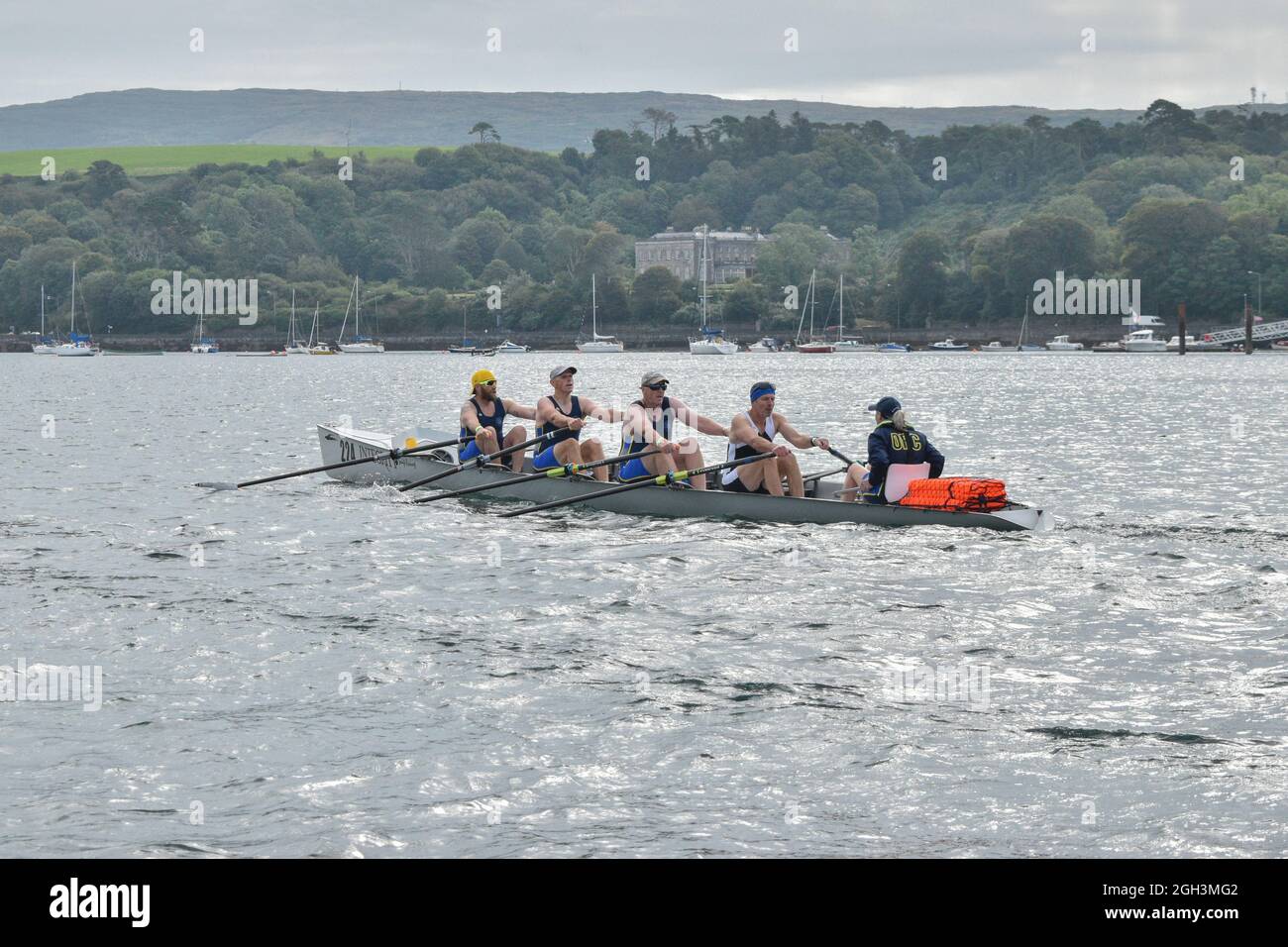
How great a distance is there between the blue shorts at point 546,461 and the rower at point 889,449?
509cm

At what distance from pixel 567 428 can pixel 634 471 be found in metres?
1.29

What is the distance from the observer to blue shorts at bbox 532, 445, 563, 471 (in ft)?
76.7

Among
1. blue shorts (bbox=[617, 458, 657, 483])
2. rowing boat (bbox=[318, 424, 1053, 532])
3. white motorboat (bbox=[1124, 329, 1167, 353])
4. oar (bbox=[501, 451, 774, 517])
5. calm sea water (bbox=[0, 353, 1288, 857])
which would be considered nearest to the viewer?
calm sea water (bbox=[0, 353, 1288, 857])

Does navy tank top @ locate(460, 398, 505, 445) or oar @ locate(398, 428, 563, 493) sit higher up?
navy tank top @ locate(460, 398, 505, 445)

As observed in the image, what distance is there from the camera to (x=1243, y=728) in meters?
11.4

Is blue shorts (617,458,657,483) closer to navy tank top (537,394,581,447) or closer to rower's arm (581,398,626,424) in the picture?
rower's arm (581,398,626,424)

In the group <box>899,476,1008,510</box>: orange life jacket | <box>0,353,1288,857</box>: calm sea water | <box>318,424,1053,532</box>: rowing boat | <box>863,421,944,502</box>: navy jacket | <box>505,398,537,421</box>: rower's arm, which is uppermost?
<box>505,398,537,421</box>: rower's arm

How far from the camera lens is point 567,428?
22750 mm

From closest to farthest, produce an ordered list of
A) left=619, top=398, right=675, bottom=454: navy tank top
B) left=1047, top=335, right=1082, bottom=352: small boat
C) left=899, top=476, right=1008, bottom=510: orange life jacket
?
left=899, top=476, right=1008, bottom=510: orange life jacket → left=619, top=398, right=675, bottom=454: navy tank top → left=1047, top=335, right=1082, bottom=352: small boat

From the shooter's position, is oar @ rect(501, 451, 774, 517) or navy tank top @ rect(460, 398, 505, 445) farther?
navy tank top @ rect(460, 398, 505, 445)

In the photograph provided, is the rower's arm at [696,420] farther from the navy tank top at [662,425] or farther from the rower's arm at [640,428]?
the rower's arm at [640,428]

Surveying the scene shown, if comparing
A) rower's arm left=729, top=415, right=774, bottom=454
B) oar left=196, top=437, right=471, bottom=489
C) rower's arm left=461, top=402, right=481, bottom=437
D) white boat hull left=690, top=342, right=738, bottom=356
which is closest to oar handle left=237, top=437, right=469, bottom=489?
oar left=196, top=437, right=471, bottom=489
